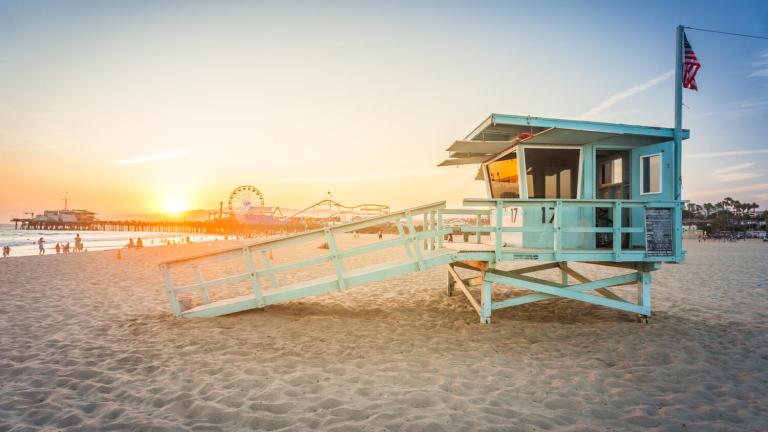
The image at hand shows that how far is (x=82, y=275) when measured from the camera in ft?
44.9

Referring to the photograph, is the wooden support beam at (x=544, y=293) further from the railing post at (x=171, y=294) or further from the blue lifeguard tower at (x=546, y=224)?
the railing post at (x=171, y=294)

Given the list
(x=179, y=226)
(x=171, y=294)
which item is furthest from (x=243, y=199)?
(x=171, y=294)

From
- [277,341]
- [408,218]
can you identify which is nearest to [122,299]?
[277,341]

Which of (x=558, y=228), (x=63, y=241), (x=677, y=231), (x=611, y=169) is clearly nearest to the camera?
(x=558, y=228)

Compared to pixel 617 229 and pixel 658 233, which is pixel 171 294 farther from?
pixel 658 233

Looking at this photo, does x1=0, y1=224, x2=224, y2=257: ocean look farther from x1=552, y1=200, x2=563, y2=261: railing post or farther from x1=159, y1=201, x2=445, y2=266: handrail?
x1=552, y1=200, x2=563, y2=261: railing post

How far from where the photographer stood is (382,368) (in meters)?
Answer: 4.97

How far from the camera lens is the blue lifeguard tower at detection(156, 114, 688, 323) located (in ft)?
21.9

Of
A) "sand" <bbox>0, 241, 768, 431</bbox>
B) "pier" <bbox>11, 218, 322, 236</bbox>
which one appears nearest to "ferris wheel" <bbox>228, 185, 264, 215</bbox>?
"pier" <bbox>11, 218, 322, 236</bbox>

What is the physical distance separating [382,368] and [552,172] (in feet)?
19.3

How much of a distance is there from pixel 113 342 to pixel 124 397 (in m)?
2.33

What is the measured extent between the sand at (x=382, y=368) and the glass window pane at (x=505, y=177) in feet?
8.94

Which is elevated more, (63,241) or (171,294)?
(171,294)

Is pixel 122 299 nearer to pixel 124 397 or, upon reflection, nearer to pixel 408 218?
pixel 124 397
